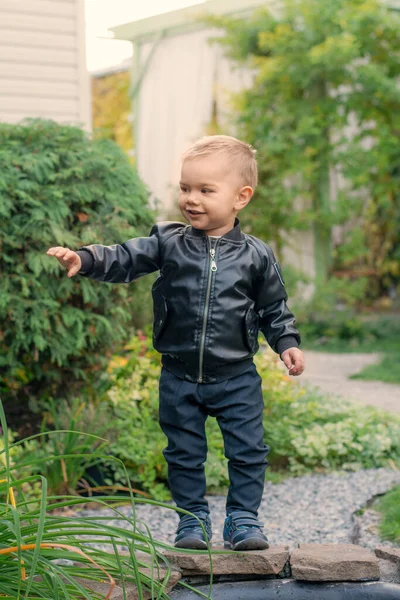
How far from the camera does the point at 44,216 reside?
4.09 meters

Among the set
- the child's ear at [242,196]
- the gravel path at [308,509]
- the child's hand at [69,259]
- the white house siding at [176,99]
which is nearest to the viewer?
the child's hand at [69,259]

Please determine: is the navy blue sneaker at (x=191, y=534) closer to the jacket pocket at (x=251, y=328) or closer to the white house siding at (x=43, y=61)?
the jacket pocket at (x=251, y=328)

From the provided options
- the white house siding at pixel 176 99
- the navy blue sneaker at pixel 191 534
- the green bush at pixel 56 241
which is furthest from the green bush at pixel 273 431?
the white house siding at pixel 176 99

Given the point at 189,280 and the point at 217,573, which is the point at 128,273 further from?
the point at 217,573

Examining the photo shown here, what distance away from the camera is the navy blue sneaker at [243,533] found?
101 inches

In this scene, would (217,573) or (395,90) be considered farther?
(395,90)

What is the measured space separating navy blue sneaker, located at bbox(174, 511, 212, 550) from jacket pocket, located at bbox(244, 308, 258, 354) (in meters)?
0.56

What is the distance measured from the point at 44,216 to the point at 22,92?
257cm

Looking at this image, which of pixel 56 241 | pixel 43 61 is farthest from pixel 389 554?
pixel 43 61

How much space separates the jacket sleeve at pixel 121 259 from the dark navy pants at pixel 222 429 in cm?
34

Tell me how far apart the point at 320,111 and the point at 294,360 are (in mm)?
7389

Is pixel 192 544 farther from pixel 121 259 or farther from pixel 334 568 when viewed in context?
pixel 121 259

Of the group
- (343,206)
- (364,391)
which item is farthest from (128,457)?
(343,206)

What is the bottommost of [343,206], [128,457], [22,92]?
[128,457]
